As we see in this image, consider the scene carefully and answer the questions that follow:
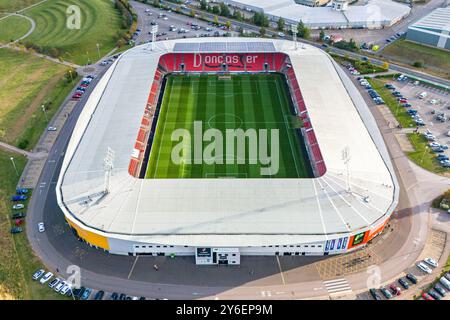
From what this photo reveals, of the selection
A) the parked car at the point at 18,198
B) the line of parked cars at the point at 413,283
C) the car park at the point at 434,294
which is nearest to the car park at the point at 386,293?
the line of parked cars at the point at 413,283

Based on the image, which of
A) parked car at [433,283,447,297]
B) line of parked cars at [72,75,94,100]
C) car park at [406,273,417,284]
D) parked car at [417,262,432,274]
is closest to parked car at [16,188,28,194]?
line of parked cars at [72,75,94,100]

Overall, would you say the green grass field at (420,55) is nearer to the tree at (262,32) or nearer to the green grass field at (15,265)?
the tree at (262,32)

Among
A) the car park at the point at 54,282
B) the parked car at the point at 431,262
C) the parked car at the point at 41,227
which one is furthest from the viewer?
the parked car at the point at 41,227

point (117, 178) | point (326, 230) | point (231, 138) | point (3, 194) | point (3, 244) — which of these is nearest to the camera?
point (326, 230)

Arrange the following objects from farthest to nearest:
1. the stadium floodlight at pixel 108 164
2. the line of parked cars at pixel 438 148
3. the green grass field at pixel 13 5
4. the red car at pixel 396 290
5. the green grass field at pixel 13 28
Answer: the green grass field at pixel 13 5 → the green grass field at pixel 13 28 → the line of parked cars at pixel 438 148 → the stadium floodlight at pixel 108 164 → the red car at pixel 396 290

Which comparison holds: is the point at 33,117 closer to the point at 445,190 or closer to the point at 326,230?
the point at 326,230

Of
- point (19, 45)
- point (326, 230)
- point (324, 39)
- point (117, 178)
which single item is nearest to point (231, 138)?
point (117, 178)

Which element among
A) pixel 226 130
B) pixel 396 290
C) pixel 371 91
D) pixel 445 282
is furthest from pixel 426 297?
pixel 371 91
